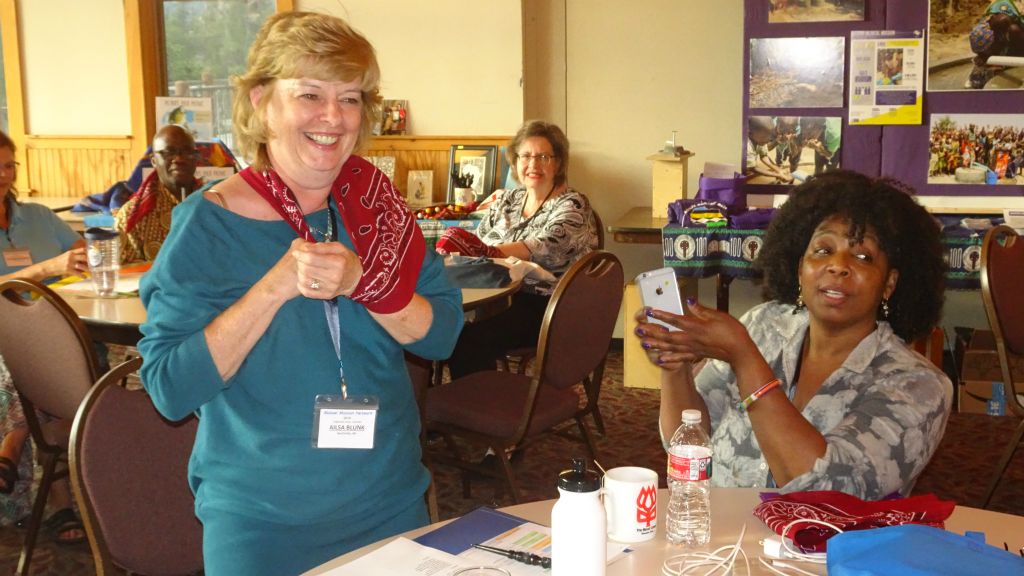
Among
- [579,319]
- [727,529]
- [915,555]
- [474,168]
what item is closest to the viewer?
[915,555]

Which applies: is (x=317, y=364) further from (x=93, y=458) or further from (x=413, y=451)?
(x=93, y=458)

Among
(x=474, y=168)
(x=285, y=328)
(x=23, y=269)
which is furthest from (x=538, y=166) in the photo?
(x=285, y=328)

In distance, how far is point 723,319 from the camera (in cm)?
177

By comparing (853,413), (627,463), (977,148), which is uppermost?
(977,148)

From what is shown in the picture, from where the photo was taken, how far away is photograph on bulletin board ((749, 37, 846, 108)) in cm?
529

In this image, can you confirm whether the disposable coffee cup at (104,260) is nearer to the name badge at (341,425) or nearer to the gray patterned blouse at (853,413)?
the name badge at (341,425)

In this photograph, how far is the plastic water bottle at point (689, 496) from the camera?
1507mm

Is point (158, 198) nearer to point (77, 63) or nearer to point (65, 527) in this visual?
point (65, 527)

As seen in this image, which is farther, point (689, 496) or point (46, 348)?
point (46, 348)

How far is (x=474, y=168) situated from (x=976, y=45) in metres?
2.78

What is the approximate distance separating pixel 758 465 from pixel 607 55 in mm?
4249

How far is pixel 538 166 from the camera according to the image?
4.89 meters

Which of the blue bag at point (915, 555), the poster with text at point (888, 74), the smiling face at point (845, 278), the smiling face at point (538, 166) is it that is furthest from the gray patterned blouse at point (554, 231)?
the blue bag at point (915, 555)

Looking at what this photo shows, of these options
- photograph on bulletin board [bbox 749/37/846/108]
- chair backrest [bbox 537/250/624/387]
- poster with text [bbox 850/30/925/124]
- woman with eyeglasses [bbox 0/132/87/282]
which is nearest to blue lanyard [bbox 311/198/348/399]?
chair backrest [bbox 537/250/624/387]
